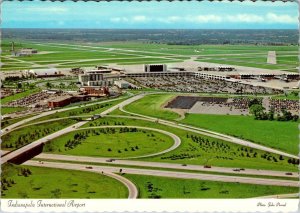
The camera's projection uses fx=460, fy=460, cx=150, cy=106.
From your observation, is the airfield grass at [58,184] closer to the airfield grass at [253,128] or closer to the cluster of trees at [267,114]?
the airfield grass at [253,128]

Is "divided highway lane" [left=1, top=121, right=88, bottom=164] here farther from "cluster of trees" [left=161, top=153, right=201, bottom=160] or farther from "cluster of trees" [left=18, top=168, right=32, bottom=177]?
"cluster of trees" [left=161, top=153, right=201, bottom=160]

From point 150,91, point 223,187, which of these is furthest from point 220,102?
point 223,187

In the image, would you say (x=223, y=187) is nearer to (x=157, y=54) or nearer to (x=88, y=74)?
(x=88, y=74)

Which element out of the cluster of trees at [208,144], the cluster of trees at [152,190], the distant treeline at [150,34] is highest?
the distant treeline at [150,34]

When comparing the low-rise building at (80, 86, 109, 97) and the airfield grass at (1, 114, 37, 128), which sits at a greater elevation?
the low-rise building at (80, 86, 109, 97)

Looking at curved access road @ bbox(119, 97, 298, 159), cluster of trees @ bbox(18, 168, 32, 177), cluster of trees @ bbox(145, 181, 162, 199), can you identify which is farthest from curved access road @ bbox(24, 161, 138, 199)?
curved access road @ bbox(119, 97, 298, 159)

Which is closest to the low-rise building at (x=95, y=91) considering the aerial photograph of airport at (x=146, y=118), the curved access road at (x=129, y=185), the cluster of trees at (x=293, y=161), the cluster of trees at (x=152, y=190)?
the aerial photograph of airport at (x=146, y=118)
